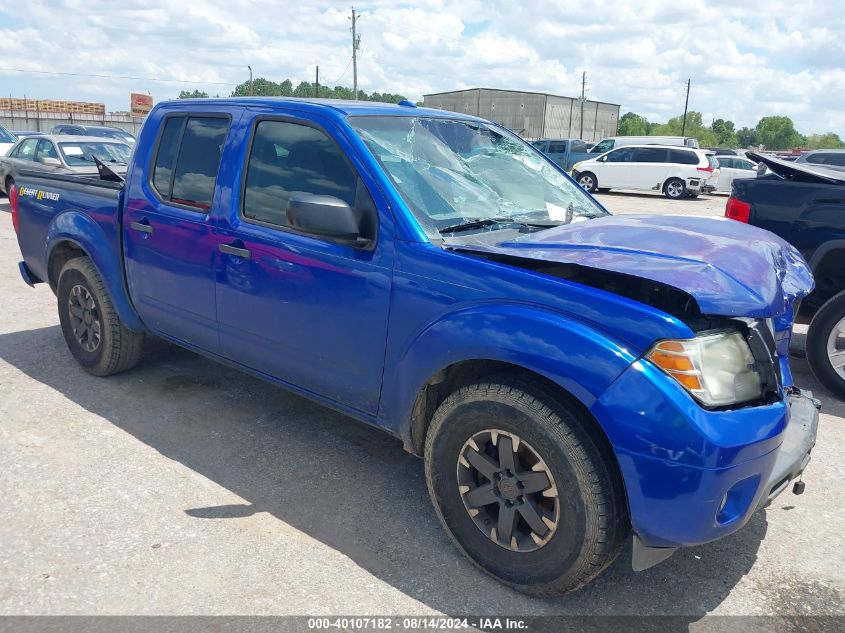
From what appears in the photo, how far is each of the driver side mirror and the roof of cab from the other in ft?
2.22

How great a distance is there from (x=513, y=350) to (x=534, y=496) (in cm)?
58

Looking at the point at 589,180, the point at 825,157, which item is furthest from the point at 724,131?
the point at 825,157

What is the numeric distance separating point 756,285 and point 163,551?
8.72 ft

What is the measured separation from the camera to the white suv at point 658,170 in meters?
22.6

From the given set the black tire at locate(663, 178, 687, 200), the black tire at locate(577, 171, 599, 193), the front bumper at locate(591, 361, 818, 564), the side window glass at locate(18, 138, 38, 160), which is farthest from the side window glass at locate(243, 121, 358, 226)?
the black tire at locate(577, 171, 599, 193)

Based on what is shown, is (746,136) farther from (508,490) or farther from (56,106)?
(508,490)

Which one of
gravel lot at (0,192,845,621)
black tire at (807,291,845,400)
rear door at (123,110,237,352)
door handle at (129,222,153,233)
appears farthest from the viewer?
black tire at (807,291,845,400)

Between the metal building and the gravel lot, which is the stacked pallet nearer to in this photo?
the metal building

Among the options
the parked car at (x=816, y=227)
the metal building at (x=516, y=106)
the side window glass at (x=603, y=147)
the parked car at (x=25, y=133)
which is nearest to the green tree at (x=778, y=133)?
the metal building at (x=516, y=106)

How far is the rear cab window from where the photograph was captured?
388 cm

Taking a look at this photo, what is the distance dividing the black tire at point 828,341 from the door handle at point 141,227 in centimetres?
459

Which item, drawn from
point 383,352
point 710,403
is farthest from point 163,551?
point 710,403

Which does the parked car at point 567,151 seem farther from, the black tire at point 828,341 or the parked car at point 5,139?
the black tire at point 828,341

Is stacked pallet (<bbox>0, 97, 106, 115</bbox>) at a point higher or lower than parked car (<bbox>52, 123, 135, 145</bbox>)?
higher
